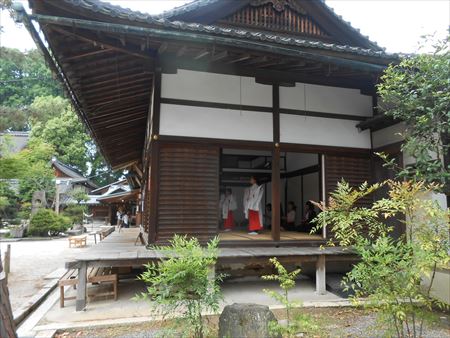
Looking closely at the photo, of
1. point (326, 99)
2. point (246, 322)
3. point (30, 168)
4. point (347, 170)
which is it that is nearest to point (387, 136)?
point (347, 170)

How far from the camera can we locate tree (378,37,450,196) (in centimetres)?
451

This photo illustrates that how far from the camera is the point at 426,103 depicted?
4.75 metres

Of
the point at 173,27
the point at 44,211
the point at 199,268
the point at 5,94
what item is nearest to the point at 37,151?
the point at 44,211

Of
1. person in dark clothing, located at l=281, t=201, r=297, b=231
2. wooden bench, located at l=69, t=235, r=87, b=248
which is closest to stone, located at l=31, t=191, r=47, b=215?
wooden bench, located at l=69, t=235, r=87, b=248

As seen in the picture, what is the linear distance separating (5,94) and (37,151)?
1542 inches

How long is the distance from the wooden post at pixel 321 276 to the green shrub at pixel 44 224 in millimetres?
23801

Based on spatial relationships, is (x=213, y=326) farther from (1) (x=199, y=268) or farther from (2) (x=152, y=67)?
(2) (x=152, y=67)

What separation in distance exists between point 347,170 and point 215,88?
352 centimetres

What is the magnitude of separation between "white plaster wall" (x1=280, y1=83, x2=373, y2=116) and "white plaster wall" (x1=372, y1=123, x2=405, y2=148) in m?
0.61

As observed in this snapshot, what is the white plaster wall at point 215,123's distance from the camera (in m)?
6.55

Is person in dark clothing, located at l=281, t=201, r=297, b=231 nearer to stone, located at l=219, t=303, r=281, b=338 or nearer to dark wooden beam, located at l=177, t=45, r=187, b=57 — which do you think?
dark wooden beam, located at l=177, t=45, r=187, b=57

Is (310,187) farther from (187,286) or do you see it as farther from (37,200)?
(37,200)

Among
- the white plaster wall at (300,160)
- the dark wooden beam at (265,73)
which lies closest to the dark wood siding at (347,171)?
the dark wooden beam at (265,73)

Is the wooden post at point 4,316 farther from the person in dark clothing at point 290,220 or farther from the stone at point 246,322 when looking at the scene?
the person in dark clothing at point 290,220
